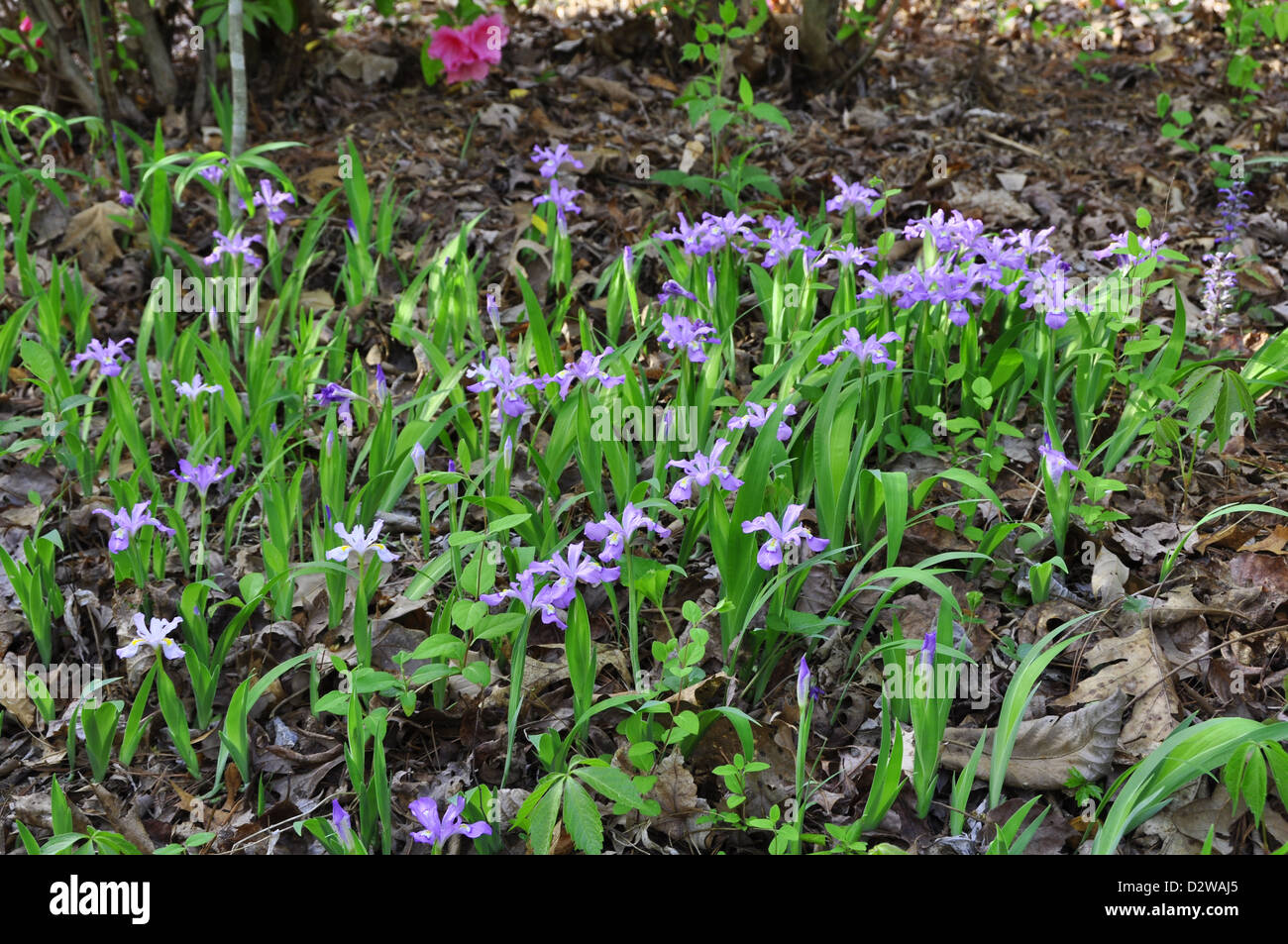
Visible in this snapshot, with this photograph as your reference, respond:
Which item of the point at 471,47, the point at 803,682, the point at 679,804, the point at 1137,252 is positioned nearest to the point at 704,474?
Result: the point at 803,682

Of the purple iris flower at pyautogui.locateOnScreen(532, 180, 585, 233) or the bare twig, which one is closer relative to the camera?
the purple iris flower at pyautogui.locateOnScreen(532, 180, 585, 233)

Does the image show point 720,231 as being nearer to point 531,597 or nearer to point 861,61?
point 531,597

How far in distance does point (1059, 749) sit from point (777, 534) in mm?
560

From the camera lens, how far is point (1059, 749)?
5.43ft

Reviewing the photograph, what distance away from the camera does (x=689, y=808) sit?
1.61 m

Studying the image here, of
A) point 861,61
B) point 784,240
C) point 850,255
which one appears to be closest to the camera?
point 850,255

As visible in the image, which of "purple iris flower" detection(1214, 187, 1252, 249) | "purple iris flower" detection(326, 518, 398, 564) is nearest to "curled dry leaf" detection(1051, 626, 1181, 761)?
"purple iris flower" detection(326, 518, 398, 564)

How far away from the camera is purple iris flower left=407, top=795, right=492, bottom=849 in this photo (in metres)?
1.46

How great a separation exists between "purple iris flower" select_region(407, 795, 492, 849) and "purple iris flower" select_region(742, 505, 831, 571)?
588 millimetres

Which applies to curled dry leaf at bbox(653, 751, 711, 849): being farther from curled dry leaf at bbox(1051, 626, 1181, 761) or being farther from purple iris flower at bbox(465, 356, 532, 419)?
purple iris flower at bbox(465, 356, 532, 419)

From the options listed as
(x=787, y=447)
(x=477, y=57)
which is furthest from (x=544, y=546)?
(x=477, y=57)

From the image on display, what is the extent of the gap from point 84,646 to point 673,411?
1270 mm

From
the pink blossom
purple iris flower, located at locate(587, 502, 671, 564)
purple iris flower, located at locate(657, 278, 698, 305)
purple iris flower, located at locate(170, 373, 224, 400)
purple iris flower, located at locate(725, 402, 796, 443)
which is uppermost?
the pink blossom

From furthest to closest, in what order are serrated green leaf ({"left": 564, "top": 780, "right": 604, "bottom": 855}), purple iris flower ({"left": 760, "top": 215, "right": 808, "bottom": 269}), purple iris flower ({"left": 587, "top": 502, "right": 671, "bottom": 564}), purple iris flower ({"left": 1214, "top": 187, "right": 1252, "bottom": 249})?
purple iris flower ({"left": 1214, "top": 187, "right": 1252, "bottom": 249}) → purple iris flower ({"left": 760, "top": 215, "right": 808, "bottom": 269}) → purple iris flower ({"left": 587, "top": 502, "right": 671, "bottom": 564}) → serrated green leaf ({"left": 564, "top": 780, "right": 604, "bottom": 855})
